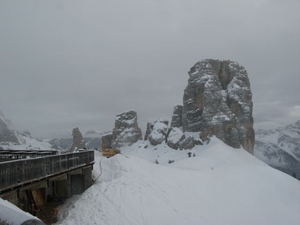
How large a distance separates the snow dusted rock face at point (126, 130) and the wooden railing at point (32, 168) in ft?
365

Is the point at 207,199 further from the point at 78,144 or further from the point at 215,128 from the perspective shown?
the point at 78,144

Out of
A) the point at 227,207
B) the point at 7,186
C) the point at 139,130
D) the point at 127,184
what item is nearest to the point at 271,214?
the point at 227,207

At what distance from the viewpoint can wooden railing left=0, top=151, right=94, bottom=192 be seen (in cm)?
1085

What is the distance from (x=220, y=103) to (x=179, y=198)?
79.6 meters

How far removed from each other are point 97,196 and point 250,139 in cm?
9472

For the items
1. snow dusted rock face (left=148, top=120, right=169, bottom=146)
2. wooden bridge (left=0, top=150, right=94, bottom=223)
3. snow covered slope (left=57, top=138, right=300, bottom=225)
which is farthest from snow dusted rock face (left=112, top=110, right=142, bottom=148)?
wooden bridge (left=0, top=150, right=94, bottom=223)

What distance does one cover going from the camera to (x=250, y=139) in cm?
10419

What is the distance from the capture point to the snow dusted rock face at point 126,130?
12950 centimetres

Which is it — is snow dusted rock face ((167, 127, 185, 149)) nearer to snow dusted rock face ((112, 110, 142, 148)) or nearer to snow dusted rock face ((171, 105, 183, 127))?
snow dusted rock face ((171, 105, 183, 127))

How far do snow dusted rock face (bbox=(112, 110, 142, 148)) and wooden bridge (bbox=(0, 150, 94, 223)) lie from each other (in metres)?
107

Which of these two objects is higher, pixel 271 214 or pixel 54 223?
pixel 54 223

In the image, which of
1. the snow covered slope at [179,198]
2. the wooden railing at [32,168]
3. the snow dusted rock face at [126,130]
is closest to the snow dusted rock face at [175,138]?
the snow dusted rock face at [126,130]

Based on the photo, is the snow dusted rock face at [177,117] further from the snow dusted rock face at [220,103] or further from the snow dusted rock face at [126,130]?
the snow dusted rock face at [126,130]

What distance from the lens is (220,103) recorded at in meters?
100
